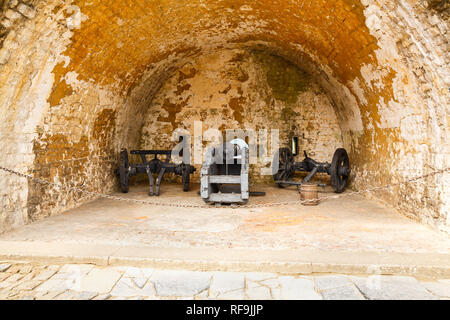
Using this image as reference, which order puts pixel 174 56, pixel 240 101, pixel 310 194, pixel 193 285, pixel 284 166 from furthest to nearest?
1. pixel 240 101
2. pixel 284 166
3. pixel 174 56
4. pixel 310 194
5. pixel 193 285

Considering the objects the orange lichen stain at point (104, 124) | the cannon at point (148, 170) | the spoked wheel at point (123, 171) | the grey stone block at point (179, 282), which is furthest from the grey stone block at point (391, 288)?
the spoked wheel at point (123, 171)

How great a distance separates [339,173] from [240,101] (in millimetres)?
3364

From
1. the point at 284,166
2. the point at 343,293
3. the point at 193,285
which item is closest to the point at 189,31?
the point at 284,166

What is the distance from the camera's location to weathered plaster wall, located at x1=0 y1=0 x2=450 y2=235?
14.1 ft

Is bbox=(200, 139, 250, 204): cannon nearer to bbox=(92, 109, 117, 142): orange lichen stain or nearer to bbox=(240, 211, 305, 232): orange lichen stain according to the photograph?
bbox=(240, 211, 305, 232): orange lichen stain

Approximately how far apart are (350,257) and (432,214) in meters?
1.87

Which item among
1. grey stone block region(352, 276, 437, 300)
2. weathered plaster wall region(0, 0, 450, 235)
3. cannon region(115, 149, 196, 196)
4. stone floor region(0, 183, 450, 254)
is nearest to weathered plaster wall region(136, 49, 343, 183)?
weathered plaster wall region(0, 0, 450, 235)

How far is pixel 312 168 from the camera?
8336 mm

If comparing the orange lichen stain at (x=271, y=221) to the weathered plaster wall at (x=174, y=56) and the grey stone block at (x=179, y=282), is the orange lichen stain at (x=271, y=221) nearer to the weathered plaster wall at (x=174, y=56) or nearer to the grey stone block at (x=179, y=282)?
the grey stone block at (x=179, y=282)

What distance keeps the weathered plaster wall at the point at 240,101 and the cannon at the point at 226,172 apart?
1.94 meters

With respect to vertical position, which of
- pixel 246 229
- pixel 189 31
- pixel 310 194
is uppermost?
pixel 189 31

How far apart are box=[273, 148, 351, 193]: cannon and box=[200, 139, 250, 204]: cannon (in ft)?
4.37

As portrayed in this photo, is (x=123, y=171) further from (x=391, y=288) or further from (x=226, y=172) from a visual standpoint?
(x=391, y=288)

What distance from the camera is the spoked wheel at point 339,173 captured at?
757 centimetres
